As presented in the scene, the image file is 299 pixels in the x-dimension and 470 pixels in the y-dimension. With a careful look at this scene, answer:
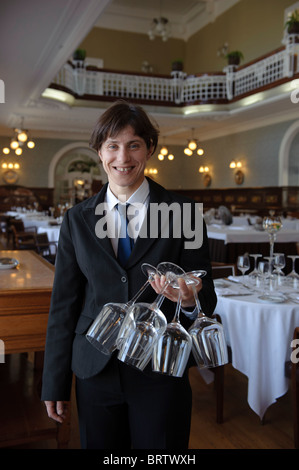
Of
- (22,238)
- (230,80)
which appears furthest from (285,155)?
(22,238)

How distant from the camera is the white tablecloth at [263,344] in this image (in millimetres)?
3117

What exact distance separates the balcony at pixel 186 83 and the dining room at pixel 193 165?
5 cm

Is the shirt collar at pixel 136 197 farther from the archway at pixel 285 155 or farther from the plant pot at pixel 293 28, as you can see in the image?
the archway at pixel 285 155

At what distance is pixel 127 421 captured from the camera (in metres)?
1.58

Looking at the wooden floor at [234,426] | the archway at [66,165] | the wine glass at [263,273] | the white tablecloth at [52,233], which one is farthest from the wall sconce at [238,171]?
the wooden floor at [234,426]

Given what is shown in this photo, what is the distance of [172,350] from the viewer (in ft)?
3.51

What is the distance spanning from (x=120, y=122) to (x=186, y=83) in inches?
611

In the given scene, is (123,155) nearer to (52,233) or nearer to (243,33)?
(52,233)

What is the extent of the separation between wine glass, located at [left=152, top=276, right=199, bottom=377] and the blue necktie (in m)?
0.48

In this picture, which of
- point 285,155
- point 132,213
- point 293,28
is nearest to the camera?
point 132,213

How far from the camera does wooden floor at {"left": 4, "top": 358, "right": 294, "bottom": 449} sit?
2.87 metres

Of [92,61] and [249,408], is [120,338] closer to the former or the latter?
[249,408]
